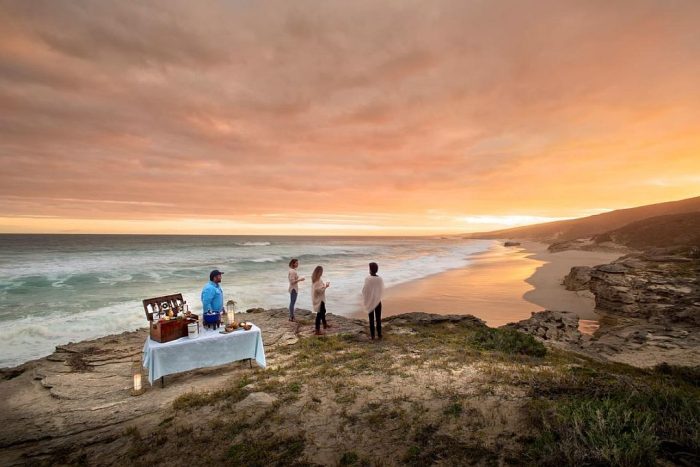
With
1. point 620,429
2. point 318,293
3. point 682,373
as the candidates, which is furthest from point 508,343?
point 318,293

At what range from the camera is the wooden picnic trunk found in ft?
23.3

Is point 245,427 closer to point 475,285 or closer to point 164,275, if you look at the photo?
point 475,285

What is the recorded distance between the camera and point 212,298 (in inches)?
310

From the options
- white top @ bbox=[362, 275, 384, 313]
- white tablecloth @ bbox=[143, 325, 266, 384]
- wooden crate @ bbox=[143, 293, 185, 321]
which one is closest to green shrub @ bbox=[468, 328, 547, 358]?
white top @ bbox=[362, 275, 384, 313]

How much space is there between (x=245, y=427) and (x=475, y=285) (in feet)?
72.1

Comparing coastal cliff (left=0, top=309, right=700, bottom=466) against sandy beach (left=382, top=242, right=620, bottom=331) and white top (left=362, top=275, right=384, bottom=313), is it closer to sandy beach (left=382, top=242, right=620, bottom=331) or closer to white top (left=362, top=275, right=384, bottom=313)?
white top (left=362, top=275, right=384, bottom=313)

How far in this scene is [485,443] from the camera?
437 centimetres

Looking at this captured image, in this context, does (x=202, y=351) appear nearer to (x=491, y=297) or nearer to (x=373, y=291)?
(x=373, y=291)

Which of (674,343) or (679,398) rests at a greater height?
(679,398)

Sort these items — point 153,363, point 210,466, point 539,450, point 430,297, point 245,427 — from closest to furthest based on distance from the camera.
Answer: point 539,450 < point 210,466 < point 245,427 < point 153,363 < point 430,297

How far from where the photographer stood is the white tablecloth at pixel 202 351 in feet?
23.2

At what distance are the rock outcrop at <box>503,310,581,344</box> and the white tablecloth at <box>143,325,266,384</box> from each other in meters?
9.45

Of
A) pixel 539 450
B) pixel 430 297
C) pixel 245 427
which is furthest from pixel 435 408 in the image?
pixel 430 297

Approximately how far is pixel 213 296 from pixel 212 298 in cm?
7
